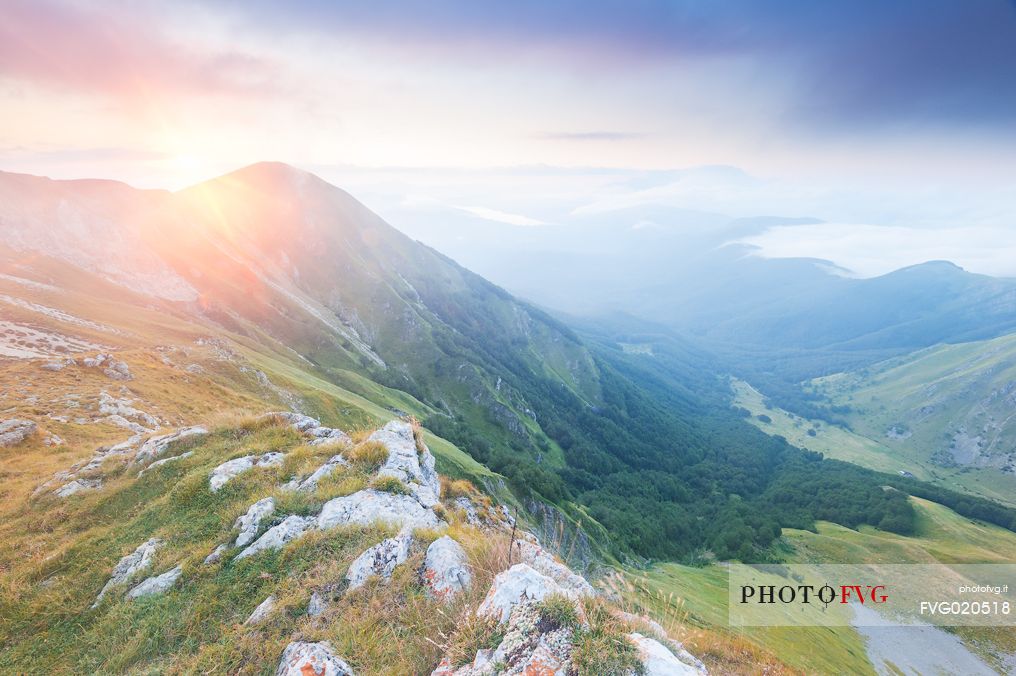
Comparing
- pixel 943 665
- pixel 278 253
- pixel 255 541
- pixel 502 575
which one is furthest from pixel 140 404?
pixel 278 253

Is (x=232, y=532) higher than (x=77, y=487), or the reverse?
(x=232, y=532)

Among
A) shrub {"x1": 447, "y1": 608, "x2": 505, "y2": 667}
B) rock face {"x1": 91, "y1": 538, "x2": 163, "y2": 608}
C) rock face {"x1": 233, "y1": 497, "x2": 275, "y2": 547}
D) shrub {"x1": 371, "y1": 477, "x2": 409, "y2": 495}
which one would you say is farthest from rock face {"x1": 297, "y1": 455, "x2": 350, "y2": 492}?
shrub {"x1": 447, "y1": 608, "x2": 505, "y2": 667}

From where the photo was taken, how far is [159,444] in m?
16.0

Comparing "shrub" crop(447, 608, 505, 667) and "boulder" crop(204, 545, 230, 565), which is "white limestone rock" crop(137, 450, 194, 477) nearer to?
"boulder" crop(204, 545, 230, 565)

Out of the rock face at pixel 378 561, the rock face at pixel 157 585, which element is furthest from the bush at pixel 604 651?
the rock face at pixel 157 585

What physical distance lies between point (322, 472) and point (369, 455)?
5.05ft

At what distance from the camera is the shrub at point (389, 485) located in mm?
12016

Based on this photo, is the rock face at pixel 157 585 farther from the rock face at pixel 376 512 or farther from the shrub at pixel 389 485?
the shrub at pixel 389 485

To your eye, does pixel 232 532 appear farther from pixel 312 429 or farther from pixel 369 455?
pixel 312 429

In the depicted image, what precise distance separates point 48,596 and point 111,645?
118 inches

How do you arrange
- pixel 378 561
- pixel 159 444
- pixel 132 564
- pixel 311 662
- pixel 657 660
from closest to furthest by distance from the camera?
pixel 657 660, pixel 311 662, pixel 378 561, pixel 132 564, pixel 159 444

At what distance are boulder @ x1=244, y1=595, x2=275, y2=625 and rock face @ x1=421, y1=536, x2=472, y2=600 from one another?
9.69ft

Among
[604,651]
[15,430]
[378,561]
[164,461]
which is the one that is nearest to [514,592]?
[604,651]

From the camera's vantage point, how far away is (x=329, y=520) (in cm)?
1049
